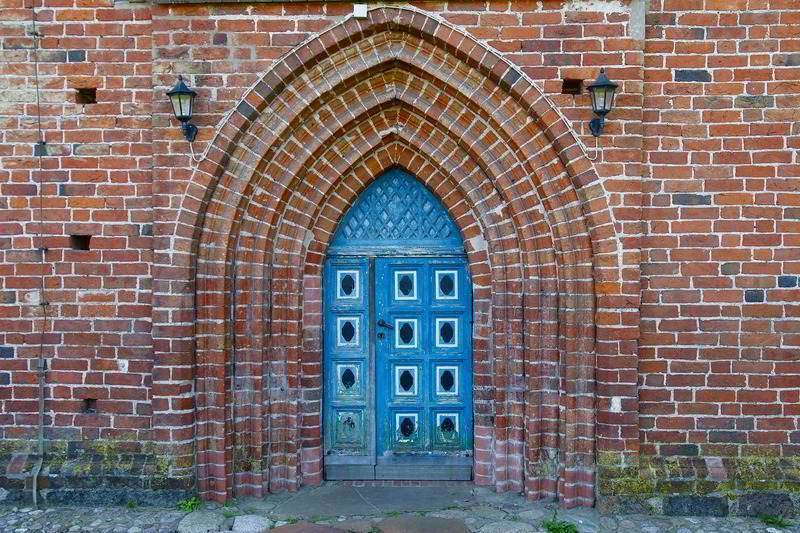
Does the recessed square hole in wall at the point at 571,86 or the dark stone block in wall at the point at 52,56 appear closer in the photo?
the recessed square hole in wall at the point at 571,86

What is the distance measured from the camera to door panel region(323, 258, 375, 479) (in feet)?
18.1

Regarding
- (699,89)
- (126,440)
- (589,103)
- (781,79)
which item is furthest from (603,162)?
(126,440)

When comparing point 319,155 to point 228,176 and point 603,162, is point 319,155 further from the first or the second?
point 603,162

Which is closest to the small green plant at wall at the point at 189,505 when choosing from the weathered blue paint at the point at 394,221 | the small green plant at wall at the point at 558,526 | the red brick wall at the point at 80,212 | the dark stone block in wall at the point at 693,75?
the red brick wall at the point at 80,212

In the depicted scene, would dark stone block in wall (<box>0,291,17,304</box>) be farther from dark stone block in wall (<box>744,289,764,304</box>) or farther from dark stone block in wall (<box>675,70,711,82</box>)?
dark stone block in wall (<box>744,289,764,304</box>)

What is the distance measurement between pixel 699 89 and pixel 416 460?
3705 mm

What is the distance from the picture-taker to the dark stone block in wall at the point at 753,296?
4.89 metres

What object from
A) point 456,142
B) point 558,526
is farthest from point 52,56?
point 558,526

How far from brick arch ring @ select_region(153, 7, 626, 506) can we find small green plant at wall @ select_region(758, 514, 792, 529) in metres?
1.23

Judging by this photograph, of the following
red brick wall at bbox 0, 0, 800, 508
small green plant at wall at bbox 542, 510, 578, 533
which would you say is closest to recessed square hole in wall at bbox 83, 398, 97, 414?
red brick wall at bbox 0, 0, 800, 508

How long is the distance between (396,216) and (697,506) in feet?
10.5

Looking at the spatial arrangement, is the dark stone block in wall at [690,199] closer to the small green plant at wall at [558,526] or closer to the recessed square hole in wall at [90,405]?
the small green plant at wall at [558,526]

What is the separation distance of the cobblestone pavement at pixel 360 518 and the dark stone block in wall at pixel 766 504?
2.7 inches

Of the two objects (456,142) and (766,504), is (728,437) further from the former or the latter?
(456,142)
